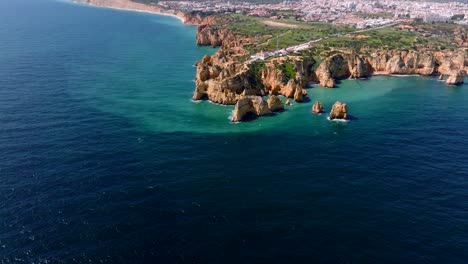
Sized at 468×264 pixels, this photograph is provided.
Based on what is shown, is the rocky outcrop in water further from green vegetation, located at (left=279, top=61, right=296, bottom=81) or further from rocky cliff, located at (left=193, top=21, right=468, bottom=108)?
green vegetation, located at (left=279, top=61, right=296, bottom=81)

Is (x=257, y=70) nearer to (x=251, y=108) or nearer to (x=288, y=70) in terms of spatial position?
(x=288, y=70)

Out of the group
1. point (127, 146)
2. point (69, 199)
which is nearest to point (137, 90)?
point (127, 146)

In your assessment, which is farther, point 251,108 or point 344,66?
point 344,66

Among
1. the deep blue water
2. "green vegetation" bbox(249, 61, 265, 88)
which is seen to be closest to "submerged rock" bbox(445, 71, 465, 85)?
the deep blue water

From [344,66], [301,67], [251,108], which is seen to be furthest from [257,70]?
[344,66]

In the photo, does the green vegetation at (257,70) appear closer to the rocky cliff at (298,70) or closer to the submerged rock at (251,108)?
the rocky cliff at (298,70)

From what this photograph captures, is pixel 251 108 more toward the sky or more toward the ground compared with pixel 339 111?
more toward the ground

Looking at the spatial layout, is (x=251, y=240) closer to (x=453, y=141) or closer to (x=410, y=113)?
(x=453, y=141)
